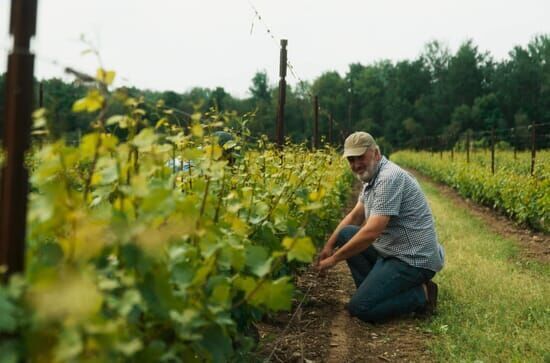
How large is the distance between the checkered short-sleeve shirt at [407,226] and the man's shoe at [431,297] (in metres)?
0.16

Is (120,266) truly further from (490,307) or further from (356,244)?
(490,307)

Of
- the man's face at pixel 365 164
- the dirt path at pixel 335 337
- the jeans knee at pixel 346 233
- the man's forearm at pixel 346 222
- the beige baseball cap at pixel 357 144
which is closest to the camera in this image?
the dirt path at pixel 335 337

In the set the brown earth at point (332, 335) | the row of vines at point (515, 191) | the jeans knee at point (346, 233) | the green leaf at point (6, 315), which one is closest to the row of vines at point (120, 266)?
the green leaf at point (6, 315)

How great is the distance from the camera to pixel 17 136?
4.82 ft

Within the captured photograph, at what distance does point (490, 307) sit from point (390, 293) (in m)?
0.95

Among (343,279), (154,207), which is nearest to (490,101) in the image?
(343,279)

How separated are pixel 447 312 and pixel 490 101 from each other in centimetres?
7356

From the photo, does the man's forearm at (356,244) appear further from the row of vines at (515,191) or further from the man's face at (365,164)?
the row of vines at (515,191)

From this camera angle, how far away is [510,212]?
11422 millimetres

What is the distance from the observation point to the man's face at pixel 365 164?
4.92 metres

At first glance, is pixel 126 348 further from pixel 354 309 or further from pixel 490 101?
pixel 490 101

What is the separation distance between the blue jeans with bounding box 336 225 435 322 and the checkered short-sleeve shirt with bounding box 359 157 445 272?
0.08 meters

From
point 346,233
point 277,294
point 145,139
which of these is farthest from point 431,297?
point 145,139

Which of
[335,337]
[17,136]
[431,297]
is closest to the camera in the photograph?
[17,136]
